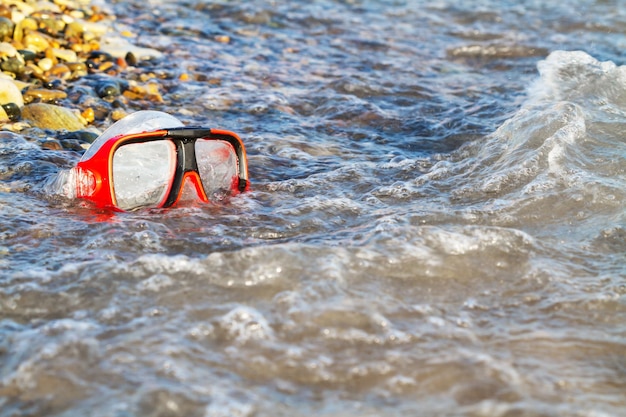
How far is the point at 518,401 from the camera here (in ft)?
9.03

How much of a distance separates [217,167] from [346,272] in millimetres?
1518

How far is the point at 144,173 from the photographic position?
4.43 meters

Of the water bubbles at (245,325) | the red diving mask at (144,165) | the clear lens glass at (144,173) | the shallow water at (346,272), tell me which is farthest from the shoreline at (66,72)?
the water bubbles at (245,325)

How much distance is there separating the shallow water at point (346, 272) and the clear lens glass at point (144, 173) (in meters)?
0.14

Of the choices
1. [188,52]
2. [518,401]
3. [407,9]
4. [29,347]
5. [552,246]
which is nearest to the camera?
[518,401]

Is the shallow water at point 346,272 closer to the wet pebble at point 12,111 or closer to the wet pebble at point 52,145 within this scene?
the wet pebble at point 52,145

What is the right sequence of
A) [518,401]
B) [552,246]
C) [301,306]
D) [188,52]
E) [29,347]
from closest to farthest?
[518,401]
[29,347]
[301,306]
[552,246]
[188,52]

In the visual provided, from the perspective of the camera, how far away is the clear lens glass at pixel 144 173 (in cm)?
438

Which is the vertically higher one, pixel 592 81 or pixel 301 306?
pixel 592 81

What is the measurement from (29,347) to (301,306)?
116 centimetres

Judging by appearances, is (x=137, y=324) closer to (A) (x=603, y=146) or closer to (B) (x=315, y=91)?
(A) (x=603, y=146)

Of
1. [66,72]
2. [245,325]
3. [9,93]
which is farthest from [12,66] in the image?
[245,325]

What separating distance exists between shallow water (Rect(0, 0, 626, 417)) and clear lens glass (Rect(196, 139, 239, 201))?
18 cm

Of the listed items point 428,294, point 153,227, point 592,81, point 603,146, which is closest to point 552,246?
point 428,294
